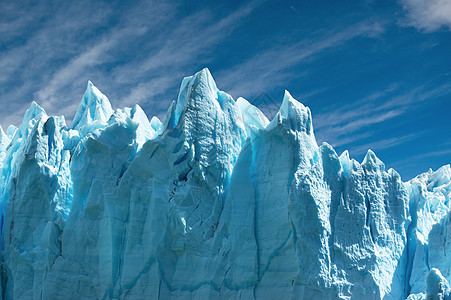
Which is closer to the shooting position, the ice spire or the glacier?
the glacier

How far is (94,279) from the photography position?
19.4 meters

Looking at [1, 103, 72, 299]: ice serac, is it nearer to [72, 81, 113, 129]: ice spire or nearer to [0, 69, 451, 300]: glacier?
[0, 69, 451, 300]: glacier

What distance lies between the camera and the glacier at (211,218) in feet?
62.0

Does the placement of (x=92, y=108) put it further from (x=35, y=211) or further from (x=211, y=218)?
(x=211, y=218)

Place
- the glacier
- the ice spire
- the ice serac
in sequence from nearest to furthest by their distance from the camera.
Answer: the glacier
the ice serac
the ice spire

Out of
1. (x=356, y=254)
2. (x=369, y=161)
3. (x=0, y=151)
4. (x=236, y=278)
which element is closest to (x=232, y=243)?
(x=236, y=278)

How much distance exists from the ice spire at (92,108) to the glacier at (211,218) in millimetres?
4439

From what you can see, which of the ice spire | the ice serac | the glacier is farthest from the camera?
the ice spire

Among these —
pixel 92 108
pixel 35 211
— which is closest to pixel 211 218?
pixel 35 211

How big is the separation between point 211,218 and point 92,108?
10452 mm

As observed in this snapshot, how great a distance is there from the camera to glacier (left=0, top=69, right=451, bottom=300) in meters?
18.9

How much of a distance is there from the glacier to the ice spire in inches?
175

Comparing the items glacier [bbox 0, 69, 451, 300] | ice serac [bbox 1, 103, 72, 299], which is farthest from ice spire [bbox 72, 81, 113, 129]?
glacier [bbox 0, 69, 451, 300]

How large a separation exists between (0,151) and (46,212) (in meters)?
7.93
